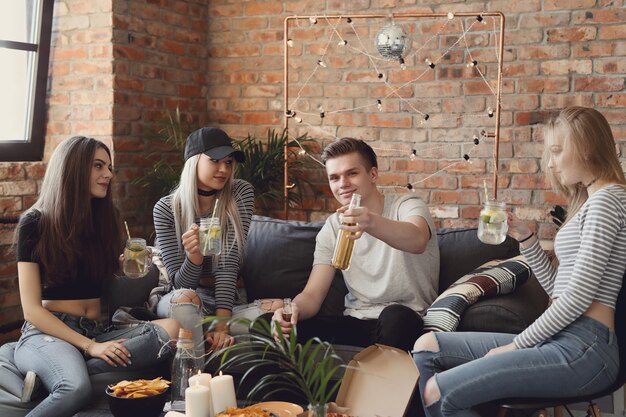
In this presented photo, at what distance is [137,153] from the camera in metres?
4.23

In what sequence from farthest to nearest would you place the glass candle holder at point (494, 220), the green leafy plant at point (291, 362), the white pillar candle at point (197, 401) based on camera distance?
the glass candle holder at point (494, 220)
the white pillar candle at point (197, 401)
the green leafy plant at point (291, 362)

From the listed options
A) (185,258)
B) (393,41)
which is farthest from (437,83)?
(185,258)

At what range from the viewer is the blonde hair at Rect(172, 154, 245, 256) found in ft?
10.6

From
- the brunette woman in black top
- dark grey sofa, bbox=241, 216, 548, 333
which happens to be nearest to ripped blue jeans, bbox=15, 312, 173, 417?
the brunette woman in black top

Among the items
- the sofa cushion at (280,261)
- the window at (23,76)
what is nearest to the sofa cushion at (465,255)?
the sofa cushion at (280,261)

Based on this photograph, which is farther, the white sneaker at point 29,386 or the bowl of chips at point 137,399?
the white sneaker at point 29,386

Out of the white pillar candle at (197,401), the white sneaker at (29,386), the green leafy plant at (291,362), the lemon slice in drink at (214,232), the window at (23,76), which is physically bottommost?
the white sneaker at (29,386)

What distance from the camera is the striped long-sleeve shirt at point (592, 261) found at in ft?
7.03

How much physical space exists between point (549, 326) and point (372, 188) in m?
1.06

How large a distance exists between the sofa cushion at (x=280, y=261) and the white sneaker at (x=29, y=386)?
3.73ft

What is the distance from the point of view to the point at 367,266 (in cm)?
309

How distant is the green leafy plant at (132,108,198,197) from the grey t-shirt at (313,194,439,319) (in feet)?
4.28

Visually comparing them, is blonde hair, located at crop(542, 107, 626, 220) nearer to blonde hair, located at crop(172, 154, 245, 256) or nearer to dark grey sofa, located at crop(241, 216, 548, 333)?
dark grey sofa, located at crop(241, 216, 548, 333)

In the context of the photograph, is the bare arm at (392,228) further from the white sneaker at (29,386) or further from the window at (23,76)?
the window at (23,76)
